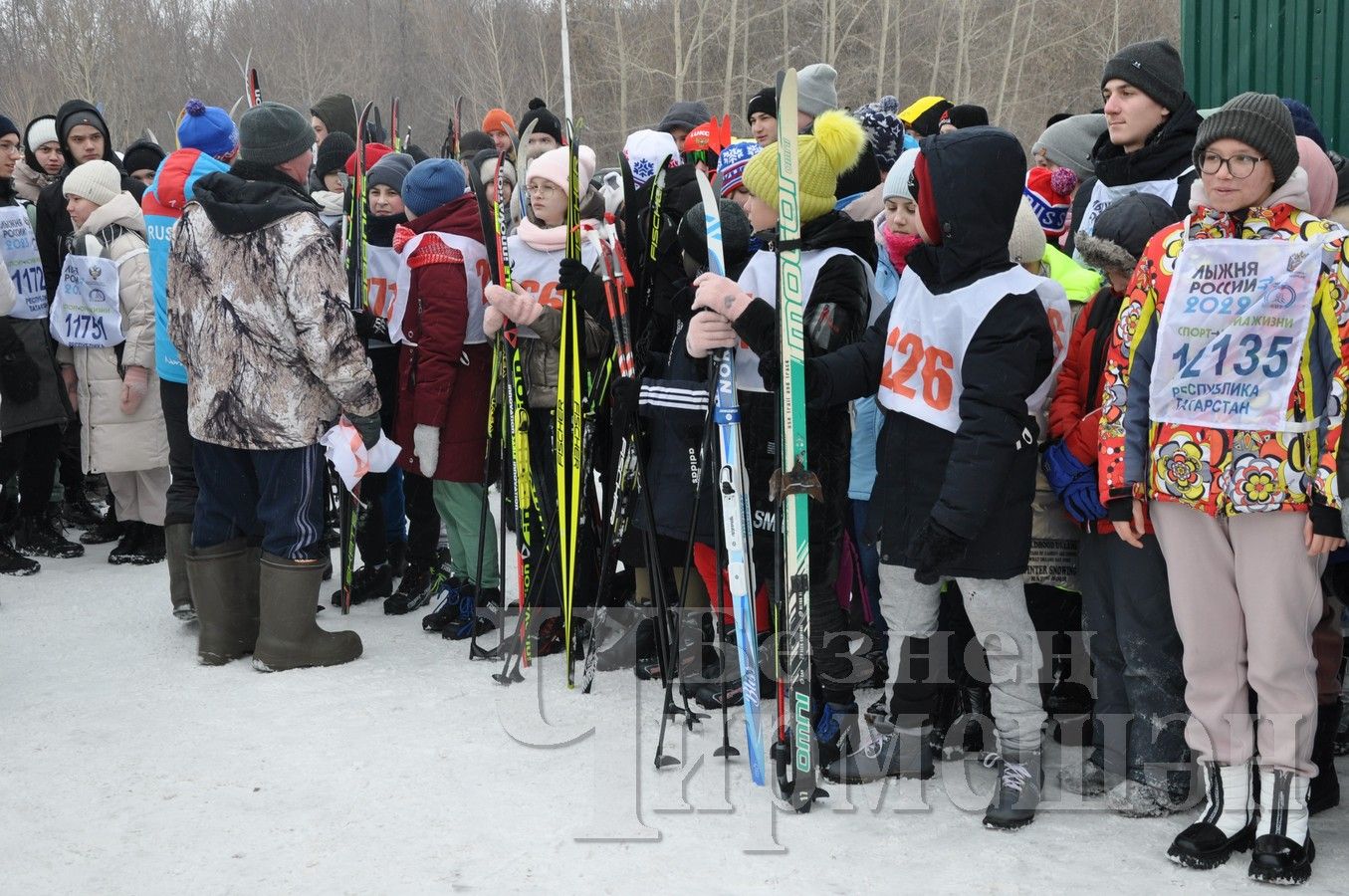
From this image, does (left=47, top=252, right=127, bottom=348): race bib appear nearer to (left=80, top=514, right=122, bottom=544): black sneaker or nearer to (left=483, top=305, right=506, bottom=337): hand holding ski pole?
(left=80, top=514, right=122, bottom=544): black sneaker

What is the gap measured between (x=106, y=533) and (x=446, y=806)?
13.7 feet

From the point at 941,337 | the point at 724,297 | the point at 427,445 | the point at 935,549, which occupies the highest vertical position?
the point at 724,297

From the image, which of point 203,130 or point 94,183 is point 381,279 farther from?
point 94,183

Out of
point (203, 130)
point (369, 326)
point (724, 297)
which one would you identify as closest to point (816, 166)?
point (724, 297)

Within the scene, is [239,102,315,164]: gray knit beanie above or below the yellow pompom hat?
above

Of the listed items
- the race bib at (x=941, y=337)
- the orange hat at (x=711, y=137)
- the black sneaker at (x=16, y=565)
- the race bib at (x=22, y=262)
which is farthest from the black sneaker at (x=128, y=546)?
the race bib at (x=941, y=337)

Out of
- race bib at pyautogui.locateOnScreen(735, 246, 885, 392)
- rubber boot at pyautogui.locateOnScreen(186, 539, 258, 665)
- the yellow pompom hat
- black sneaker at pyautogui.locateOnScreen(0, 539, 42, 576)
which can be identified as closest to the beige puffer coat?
black sneaker at pyautogui.locateOnScreen(0, 539, 42, 576)

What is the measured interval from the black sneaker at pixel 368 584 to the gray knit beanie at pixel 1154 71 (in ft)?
12.0

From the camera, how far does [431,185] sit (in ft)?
16.3

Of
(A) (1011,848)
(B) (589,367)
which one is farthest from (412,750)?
(A) (1011,848)

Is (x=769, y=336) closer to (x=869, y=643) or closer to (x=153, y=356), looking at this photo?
(x=869, y=643)

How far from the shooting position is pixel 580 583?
471 centimetres

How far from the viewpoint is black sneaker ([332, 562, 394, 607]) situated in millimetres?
5574

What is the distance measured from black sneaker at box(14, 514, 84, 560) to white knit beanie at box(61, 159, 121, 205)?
1.74 metres
